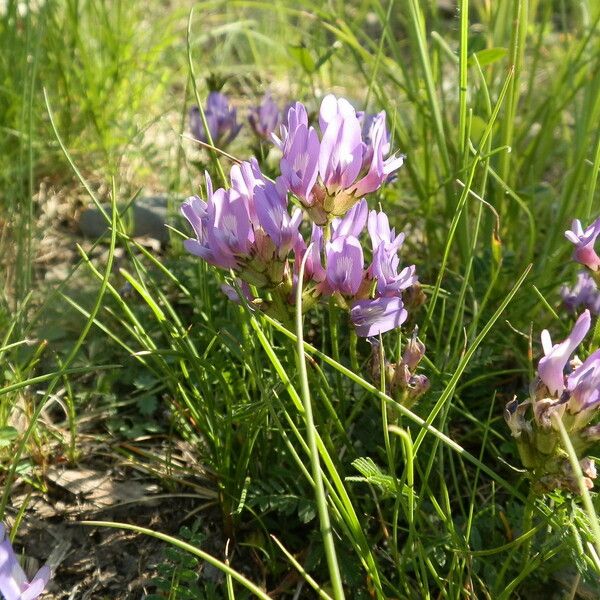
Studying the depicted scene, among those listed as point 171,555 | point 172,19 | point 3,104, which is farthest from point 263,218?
point 172,19

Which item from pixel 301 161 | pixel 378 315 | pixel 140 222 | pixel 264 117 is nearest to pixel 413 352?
pixel 378 315

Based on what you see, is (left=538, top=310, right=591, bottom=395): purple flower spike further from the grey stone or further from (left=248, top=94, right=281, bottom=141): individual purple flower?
the grey stone

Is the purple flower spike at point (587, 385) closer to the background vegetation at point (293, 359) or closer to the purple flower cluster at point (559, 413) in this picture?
the purple flower cluster at point (559, 413)

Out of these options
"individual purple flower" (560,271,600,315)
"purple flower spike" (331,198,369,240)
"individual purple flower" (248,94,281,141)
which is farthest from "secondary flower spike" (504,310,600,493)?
"individual purple flower" (248,94,281,141)

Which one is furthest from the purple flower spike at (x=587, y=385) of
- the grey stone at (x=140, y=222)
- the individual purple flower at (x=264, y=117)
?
the grey stone at (x=140, y=222)

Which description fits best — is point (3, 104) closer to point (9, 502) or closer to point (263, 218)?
point (9, 502)

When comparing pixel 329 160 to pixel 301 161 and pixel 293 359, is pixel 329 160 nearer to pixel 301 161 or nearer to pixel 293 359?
pixel 301 161
